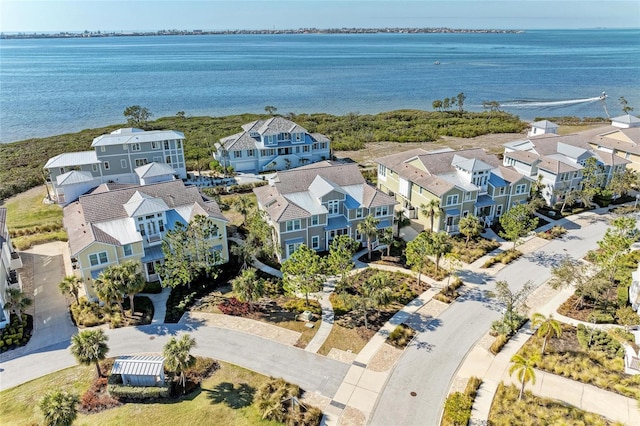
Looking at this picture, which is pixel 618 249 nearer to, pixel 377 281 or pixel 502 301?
pixel 502 301

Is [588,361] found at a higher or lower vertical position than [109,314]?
lower

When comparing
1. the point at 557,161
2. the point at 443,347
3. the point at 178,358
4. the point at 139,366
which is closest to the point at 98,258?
the point at 139,366

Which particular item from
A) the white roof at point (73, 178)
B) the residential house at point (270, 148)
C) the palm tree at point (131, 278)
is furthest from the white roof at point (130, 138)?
the palm tree at point (131, 278)

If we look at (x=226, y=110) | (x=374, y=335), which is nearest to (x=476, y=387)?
(x=374, y=335)

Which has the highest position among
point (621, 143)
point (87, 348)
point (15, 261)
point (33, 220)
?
point (621, 143)

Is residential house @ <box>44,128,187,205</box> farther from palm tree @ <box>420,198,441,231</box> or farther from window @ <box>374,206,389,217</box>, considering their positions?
palm tree @ <box>420,198,441,231</box>

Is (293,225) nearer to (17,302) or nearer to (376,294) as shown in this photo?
(376,294)

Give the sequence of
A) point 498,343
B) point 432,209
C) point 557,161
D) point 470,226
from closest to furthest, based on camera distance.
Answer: point 498,343, point 470,226, point 432,209, point 557,161
